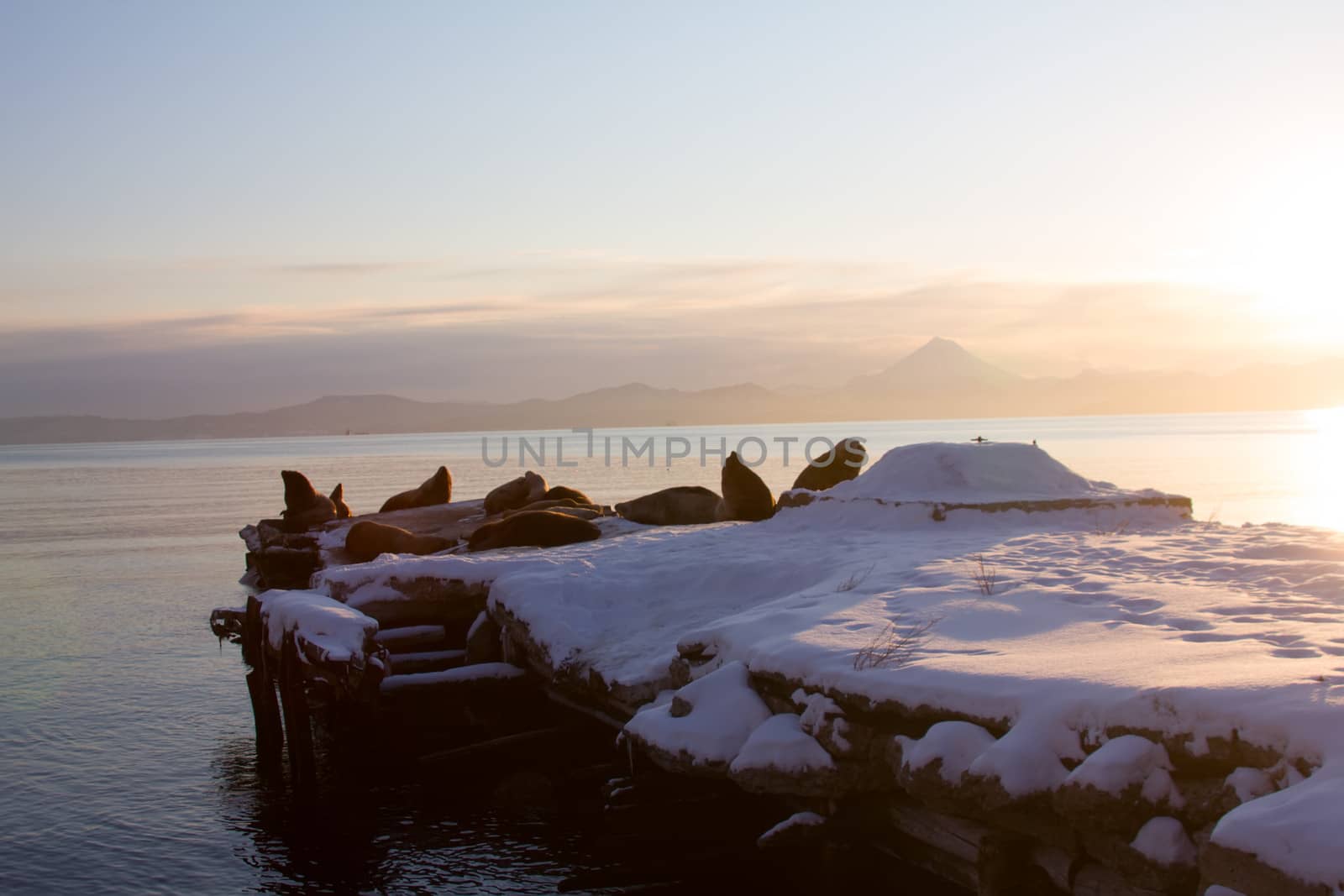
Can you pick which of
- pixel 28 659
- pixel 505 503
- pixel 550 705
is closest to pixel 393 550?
pixel 505 503

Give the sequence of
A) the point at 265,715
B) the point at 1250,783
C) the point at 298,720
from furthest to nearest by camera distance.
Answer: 1. the point at 265,715
2. the point at 298,720
3. the point at 1250,783

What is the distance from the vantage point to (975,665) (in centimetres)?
759

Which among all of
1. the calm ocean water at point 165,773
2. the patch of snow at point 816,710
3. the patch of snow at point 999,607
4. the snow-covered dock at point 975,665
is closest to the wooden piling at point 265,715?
the calm ocean water at point 165,773

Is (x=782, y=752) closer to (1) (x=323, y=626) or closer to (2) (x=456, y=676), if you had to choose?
(2) (x=456, y=676)

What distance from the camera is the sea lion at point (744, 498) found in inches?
951

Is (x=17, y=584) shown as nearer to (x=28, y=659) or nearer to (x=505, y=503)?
(x=28, y=659)

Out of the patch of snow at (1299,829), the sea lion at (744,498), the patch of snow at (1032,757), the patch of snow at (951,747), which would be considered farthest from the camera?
the sea lion at (744,498)

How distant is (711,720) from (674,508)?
15546mm

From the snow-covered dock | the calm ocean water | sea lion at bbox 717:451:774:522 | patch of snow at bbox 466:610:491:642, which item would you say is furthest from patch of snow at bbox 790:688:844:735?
sea lion at bbox 717:451:774:522

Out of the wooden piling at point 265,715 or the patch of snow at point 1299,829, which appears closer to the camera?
the patch of snow at point 1299,829

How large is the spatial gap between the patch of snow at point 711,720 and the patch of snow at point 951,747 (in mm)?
1742

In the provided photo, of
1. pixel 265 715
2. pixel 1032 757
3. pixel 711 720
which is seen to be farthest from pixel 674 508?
pixel 1032 757

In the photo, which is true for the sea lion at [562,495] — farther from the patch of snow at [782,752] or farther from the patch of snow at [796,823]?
the patch of snow at [782,752]

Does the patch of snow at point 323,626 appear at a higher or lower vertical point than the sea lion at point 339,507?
higher
